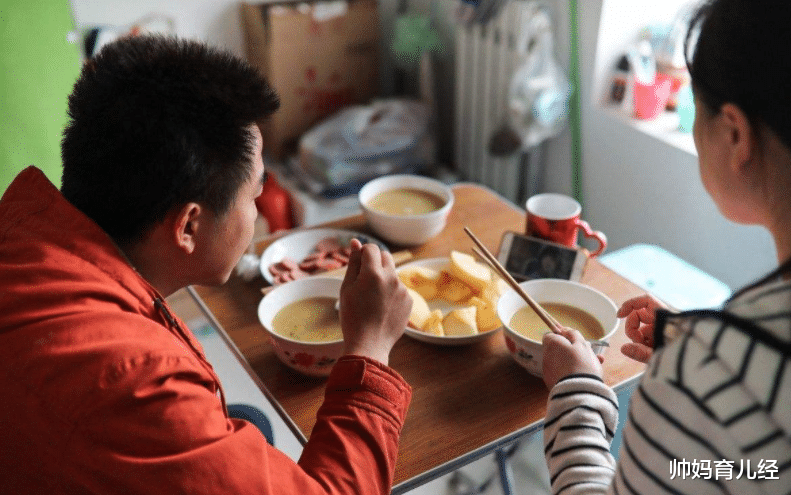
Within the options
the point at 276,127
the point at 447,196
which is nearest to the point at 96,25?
the point at 276,127

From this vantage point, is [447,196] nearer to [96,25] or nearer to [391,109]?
[391,109]

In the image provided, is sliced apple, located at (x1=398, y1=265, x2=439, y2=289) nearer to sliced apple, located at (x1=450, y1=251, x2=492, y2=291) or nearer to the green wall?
sliced apple, located at (x1=450, y1=251, x2=492, y2=291)

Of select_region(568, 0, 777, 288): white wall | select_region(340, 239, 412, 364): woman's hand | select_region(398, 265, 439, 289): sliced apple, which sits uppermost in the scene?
select_region(340, 239, 412, 364): woman's hand

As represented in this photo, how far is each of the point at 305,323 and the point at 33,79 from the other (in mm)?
1545

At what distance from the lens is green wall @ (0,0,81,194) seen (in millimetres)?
2041

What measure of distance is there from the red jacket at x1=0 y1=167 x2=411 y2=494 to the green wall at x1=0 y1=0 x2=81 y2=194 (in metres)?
1.45

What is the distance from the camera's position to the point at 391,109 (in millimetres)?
2691

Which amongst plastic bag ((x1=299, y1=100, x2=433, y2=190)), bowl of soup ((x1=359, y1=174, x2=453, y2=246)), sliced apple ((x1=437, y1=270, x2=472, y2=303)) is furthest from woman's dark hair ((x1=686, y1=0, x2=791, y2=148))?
plastic bag ((x1=299, y1=100, x2=433, y2=190))

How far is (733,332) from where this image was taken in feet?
1.90

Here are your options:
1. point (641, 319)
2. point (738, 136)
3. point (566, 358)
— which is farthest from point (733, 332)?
point (641, 319)

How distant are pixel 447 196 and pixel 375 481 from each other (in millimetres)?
774

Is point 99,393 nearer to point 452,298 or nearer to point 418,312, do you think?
point 418,312

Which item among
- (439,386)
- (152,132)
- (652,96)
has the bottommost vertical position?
(439,386)

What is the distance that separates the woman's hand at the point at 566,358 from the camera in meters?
0.91
